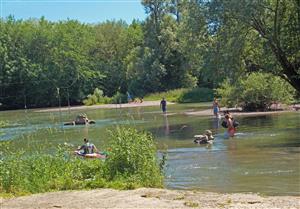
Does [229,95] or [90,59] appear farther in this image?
[90,59]

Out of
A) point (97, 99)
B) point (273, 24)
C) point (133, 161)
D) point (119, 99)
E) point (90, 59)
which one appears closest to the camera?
point (133, 161)

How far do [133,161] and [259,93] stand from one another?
116 ft

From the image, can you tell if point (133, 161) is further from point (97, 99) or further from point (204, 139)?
point (97, 99)

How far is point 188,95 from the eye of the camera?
272 ft

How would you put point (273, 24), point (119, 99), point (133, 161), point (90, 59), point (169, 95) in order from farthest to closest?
point (90, 59) < point (119, 99) < point (169, 95) < point (273, 24) < point (133, 161)

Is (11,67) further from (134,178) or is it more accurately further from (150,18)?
(134,178)

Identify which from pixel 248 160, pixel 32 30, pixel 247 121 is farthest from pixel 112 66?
pixel 248 160

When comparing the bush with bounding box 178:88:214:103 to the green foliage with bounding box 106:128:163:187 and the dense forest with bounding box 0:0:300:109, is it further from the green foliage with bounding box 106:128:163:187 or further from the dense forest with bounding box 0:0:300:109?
the green foliage with bounding box 106:128:163:187

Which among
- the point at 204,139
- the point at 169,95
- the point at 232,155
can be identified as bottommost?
the point at 232,155

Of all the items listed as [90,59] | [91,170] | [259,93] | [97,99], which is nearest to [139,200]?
[91,170]

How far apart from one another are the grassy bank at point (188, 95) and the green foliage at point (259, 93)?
3000cm

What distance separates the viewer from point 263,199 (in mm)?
11422

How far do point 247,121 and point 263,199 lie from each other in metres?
30.3

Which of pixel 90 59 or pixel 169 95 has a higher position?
pixel 90 59
